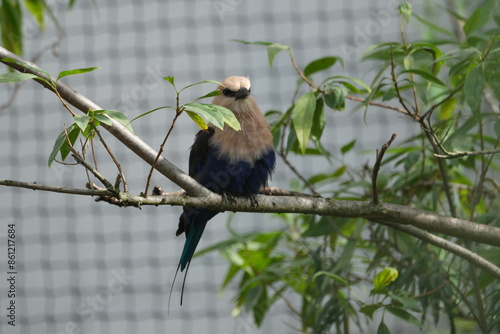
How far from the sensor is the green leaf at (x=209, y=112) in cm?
117

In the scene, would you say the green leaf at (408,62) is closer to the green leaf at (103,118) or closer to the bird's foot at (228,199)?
the bird's foot at (228,199)

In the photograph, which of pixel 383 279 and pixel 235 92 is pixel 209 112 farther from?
pixel 235 92

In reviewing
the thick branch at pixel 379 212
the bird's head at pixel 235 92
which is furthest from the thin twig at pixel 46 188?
the bird's head at pixel 235 92

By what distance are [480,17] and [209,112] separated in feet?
2.96

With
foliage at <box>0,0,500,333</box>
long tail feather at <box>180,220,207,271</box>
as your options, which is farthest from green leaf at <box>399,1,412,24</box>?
long tail feather at <box>180,220,207,271</box>

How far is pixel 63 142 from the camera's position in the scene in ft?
4.17

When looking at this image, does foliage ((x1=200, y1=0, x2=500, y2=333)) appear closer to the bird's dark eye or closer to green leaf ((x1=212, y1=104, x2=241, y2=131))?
the bird's dark eye

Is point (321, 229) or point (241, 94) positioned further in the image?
point (241, 94)

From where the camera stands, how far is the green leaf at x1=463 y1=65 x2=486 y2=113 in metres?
1.49

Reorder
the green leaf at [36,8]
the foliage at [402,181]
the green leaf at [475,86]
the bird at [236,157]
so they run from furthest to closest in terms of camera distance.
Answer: the green leaf at [36,8] < the bird at [236,157] < the foliage at [402,181] < the green leaf at [475,86]

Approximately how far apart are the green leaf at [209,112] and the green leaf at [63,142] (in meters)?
0.22

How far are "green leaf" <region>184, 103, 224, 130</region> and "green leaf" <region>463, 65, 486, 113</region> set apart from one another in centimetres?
59

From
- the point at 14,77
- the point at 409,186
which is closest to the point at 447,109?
the point at 409,186

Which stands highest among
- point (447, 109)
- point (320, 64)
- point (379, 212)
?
point (320, 64)
